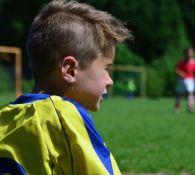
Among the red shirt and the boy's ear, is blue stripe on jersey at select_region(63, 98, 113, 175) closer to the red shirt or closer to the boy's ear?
the boy's ear

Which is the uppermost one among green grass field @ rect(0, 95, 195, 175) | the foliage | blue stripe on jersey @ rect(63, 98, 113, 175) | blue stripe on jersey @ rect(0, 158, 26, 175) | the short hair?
the short hair

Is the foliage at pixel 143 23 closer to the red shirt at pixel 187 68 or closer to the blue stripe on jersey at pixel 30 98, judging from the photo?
the red shirt at pixel 187 68

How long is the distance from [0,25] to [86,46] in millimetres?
40768

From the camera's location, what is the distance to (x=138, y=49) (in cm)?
4338

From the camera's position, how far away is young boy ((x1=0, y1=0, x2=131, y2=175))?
2.07 metres

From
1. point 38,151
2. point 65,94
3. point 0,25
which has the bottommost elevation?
point 0,25

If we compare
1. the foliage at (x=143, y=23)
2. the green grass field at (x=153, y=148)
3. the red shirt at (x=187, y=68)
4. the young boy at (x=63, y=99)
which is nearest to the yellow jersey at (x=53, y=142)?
the young boy at (x=63, y=99)

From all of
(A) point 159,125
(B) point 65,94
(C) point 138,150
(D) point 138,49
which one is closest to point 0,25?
(D) point 138,49

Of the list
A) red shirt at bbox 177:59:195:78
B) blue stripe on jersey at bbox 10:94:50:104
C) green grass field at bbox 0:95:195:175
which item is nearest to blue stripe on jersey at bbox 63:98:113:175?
blue stripe on jersey at bbox 10:94:50:104

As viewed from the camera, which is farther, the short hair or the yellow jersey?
the short hair

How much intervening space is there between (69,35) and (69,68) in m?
0.13

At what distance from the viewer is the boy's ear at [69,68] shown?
2.23 meters

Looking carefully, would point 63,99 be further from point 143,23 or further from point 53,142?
point 143,23

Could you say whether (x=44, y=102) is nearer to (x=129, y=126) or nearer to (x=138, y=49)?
(x=129, y=126)
